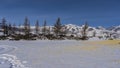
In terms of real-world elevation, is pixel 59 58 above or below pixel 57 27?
below

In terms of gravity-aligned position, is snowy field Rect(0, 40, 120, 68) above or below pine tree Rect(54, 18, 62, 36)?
below

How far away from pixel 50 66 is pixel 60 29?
68.7m

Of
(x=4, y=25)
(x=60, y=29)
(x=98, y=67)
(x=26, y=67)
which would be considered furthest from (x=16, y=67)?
(x=4, y=25)

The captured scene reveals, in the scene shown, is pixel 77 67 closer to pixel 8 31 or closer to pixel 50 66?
pixel 50 66

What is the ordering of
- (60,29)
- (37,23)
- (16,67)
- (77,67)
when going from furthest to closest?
(37,23), (60,29), (77,67), (16,67)

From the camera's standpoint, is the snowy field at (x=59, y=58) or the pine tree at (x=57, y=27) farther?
the pine tree at (x=57, y=27)

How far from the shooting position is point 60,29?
7875 centimetres

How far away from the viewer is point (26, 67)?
9.45 meters

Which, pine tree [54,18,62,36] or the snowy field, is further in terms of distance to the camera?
pine tree [54,18,62,36]

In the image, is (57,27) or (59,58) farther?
(57,27)

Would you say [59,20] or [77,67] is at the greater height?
[59,20]

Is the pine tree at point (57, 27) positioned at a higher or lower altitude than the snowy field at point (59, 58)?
higher

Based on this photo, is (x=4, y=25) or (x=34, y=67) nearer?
(x=34, y=67)

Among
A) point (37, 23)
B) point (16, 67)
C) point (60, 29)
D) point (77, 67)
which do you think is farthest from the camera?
point (37, 23)
